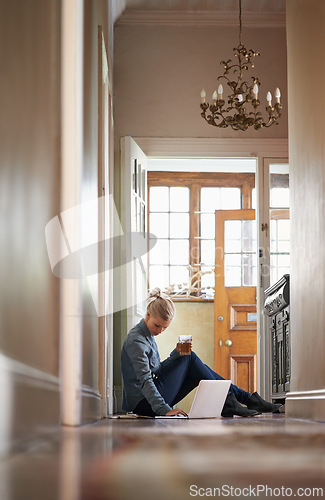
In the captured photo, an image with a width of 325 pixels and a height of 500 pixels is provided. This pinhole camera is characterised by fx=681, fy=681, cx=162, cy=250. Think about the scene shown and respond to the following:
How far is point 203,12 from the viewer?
646 cm

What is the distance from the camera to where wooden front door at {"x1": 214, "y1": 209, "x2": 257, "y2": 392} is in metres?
7.93

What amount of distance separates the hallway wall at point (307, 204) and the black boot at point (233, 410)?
0.33 meters

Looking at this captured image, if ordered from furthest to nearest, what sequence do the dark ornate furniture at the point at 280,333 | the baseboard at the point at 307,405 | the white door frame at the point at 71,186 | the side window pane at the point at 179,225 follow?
the side window pane at the point at 179,225
the dark ornate furniture at the point at 280,333
the baseboard at the point at 307,405
the white door frame at the point at 71,186

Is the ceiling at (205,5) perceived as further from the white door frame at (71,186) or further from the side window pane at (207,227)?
the white door frame at (71,186)

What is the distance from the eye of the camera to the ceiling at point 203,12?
20.9ft

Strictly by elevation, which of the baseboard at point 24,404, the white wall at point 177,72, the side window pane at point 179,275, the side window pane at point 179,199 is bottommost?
the baseboard at point 24,404

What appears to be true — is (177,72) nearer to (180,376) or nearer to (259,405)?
(180,376)

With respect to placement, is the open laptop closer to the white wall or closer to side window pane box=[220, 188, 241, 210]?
the white wall

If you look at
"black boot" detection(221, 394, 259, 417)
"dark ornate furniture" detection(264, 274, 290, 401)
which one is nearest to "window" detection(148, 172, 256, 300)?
"dark ornate furniture" detection(264, 274, 290, 401)

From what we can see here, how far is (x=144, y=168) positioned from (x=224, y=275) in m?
2.33

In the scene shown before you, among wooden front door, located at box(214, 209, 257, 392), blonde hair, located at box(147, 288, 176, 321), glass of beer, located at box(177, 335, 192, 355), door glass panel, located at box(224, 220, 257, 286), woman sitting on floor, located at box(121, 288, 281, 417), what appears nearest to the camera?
Result: woman sitting on floor, located at box(121, 288, 281, 417)

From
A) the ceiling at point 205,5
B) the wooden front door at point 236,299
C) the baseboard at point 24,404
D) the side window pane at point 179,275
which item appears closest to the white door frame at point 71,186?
the baseboard at point 24,404

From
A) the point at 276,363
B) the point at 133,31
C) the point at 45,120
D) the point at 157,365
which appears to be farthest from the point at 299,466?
the point at 133,31

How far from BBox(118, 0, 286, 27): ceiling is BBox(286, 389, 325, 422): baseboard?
13.1ft
